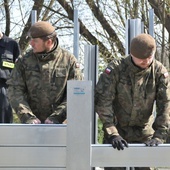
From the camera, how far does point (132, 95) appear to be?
368 centimetres

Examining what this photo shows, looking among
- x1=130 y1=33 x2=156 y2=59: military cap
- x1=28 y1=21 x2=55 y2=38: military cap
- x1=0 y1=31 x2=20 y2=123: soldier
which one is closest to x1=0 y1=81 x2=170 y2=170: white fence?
x1=130 y1=33 x2=156 y2=59: military cap

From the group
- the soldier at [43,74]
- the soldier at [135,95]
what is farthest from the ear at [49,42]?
the soldier at [135,95]

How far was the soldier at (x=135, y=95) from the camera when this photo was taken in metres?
3.50

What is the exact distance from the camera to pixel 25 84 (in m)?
3.90

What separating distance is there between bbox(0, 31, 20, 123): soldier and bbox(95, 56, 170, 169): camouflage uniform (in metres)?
1.16

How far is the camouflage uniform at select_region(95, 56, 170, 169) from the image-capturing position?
11.7 ft

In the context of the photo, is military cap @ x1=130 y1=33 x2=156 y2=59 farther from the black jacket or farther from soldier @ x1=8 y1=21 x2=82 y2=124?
the black jacket

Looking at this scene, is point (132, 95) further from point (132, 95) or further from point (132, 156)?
point (132, 156)

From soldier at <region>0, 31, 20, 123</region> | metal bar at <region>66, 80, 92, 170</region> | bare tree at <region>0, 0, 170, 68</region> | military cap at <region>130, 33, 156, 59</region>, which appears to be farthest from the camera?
bare tree at <region>0, 0, 170, 68</region>

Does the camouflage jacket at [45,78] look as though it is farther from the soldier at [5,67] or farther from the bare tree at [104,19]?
the bare tree at [104,19]

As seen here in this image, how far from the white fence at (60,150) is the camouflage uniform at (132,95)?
58 cm

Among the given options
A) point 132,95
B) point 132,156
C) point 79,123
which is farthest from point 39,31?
point 132,156

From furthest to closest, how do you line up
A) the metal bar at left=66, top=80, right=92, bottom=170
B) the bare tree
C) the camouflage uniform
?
the bare tree
the camouflage uniform
the metal bar at left=66, top=80, right=92, bottom=170

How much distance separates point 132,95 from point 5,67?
1.34 metres
